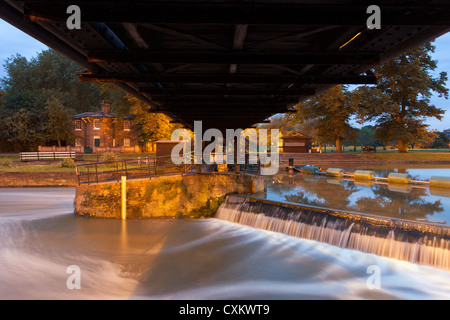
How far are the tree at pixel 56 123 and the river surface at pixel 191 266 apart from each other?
1605 inches

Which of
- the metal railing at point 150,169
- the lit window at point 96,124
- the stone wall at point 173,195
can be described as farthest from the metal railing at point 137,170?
the lit window at point 96,124

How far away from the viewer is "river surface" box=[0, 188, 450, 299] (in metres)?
7.68

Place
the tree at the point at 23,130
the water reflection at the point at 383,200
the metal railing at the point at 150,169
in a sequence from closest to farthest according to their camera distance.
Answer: the water reflection at the point at 383,200 < the metal railing at the point at 150,169 < the tree at the point at 23,130

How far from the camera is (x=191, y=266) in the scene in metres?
9.62

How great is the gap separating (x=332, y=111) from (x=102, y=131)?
41838mm

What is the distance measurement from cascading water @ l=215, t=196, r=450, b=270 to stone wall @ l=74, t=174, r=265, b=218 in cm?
216

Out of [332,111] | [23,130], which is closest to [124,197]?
[332,111]

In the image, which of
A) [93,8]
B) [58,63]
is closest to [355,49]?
[93,8]

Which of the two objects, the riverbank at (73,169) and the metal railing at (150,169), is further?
the riverbank at (73,169)

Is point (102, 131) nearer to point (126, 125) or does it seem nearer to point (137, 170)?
point (126, 125)

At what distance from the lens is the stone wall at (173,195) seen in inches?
557

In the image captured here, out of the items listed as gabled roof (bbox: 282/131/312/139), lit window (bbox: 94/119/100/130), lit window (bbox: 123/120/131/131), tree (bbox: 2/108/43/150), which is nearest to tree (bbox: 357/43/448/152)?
gabled roof (bbox: 282/131/312/139)

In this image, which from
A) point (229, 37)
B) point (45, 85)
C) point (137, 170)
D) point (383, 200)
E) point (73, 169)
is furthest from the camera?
point (45, 85)

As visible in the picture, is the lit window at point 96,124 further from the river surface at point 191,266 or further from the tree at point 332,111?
the river surface at point 191,266
